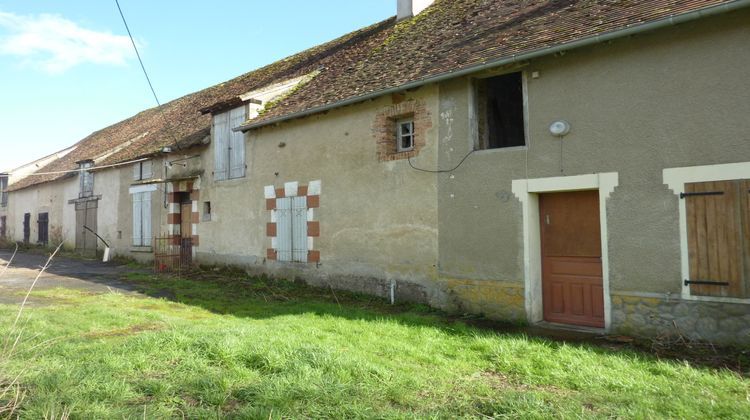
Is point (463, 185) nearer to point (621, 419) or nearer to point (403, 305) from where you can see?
point (403, 305)

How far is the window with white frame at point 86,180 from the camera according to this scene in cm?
1688

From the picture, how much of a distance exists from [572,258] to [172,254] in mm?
10506

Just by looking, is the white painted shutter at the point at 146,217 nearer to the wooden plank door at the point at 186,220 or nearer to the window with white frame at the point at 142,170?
the window with white frame at the point at 142,170

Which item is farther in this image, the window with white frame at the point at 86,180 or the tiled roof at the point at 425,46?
the window with white frame at the point at 86,180

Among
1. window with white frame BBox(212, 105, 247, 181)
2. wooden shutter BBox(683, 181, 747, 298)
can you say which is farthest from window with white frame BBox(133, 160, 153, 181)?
wooden shutter BBox(683, 181, 747, 298)

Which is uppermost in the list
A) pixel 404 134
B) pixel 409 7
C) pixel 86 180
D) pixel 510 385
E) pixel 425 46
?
pixel 409 7

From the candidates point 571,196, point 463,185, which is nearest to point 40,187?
point 463,185

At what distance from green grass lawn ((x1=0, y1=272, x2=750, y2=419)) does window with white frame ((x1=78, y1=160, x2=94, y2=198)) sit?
11873mm

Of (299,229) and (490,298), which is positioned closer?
(490,298)

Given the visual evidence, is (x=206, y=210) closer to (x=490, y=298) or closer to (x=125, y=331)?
(x=125, y=331)

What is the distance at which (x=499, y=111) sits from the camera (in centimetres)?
825

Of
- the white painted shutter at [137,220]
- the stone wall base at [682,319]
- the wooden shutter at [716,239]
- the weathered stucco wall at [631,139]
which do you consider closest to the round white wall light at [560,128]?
the weathered stucco wall at [631,139]

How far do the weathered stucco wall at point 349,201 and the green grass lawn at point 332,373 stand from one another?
69.9 inches

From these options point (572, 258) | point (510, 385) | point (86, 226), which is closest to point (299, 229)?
point (572, 258)
